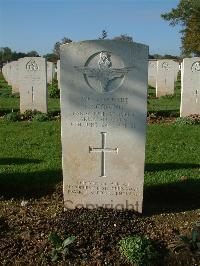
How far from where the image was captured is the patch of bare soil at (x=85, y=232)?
471cm

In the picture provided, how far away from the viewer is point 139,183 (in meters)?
5.75

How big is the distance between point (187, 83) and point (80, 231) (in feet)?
28.8

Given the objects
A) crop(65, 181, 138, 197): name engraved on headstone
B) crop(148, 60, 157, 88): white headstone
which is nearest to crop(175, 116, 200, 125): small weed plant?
crop(65, 181, 138, 197): name engraved on headstone

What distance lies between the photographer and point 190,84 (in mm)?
13180

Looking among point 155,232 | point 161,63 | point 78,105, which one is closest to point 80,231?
point 155,232

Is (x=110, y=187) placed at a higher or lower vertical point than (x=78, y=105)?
lower

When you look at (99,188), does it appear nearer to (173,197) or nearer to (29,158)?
(173,197)

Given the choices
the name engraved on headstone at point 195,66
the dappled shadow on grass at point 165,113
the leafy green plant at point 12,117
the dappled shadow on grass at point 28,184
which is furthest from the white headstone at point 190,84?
the dappled shadow on grass at point 28,184

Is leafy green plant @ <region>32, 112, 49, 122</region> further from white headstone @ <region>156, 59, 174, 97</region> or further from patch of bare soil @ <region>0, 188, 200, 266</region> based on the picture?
white headstone @ <region>156, 59, 174, 97</region>

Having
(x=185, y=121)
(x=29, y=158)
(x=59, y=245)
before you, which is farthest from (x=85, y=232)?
(x=185, y=121)

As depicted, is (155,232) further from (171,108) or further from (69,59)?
(171,108)

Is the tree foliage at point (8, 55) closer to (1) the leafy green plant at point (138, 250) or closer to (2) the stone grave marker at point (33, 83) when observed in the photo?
(2) the stone grave marker at point (33, 83)

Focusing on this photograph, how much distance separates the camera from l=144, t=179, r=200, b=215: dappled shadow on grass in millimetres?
6180

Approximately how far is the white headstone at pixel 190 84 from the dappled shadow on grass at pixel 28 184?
6.72 m
